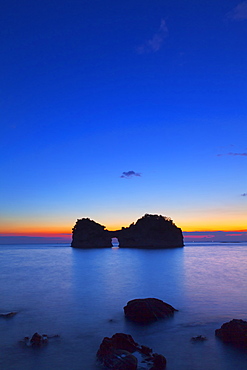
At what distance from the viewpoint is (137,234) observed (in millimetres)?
128875

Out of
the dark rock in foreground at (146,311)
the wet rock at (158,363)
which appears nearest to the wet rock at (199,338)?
the dark rock in foreground at (146,311)

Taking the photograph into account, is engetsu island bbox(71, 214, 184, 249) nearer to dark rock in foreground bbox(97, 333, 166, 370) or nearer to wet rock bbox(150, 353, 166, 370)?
dark rock in foreground bbox(97, 333, 166, 370)

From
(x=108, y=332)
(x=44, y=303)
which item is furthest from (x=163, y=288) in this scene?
(x=108, y=332)

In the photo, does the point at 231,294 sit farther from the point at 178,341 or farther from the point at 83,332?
the point at 83,332

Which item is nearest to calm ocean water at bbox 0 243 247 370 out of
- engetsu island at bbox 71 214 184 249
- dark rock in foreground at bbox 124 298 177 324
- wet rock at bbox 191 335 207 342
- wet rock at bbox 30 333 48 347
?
wet rock at bbox 191 335 207 342

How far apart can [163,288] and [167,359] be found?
1626 centimetres

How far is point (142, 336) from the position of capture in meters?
11.7

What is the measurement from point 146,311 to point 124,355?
18.9 feet

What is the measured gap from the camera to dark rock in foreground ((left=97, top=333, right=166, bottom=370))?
321 inches

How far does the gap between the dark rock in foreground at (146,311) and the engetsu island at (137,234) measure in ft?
362

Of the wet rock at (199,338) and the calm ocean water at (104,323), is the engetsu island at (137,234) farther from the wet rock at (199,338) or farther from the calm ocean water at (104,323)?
the wet rock at (199,338)

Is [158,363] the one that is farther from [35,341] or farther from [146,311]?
[146,311]

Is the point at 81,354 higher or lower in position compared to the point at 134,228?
lower

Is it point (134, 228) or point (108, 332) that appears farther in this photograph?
point (134, 228)
